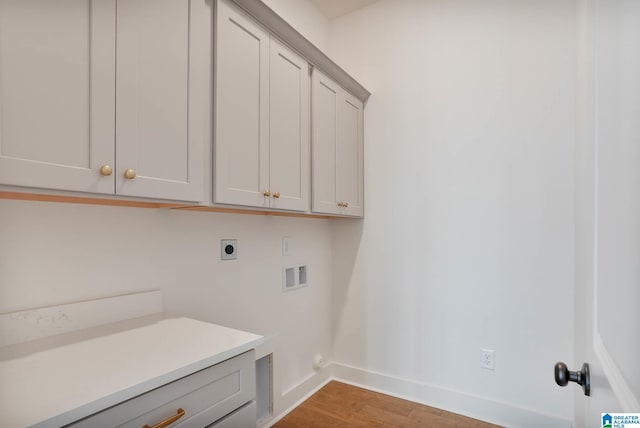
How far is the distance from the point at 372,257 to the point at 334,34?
1.86 m

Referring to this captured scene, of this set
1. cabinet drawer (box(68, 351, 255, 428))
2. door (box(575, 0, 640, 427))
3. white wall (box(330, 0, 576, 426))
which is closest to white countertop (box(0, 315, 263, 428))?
cabinet drawer (box(68, 351, 255, 428))

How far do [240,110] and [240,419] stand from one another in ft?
3.98

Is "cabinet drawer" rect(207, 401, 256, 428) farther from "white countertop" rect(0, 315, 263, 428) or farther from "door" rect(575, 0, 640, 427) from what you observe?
"door" rect(575, 0, 640, 427)

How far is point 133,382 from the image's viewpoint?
812 mm

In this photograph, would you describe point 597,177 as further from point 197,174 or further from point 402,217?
point 402,217

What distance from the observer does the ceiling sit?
2.55 m

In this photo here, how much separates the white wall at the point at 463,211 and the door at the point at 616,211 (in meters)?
1.38

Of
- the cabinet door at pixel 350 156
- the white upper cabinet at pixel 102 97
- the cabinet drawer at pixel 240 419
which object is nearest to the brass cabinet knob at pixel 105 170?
the white upper cabinet at pixel 102 97

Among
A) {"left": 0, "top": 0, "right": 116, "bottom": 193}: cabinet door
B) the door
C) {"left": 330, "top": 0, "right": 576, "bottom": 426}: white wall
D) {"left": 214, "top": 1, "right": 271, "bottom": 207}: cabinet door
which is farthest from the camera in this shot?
{"left": 330, "top": 0, "right": 576, "bottom": 426}: white wall

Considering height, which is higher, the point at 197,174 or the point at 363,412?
the point at 197,174

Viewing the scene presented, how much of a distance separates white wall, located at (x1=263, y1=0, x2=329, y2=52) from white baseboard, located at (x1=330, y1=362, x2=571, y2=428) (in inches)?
98.2

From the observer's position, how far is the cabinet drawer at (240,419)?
40.7 inches

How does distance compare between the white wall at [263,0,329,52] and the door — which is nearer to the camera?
the door

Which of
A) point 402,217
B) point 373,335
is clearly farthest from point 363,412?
point 402,217
